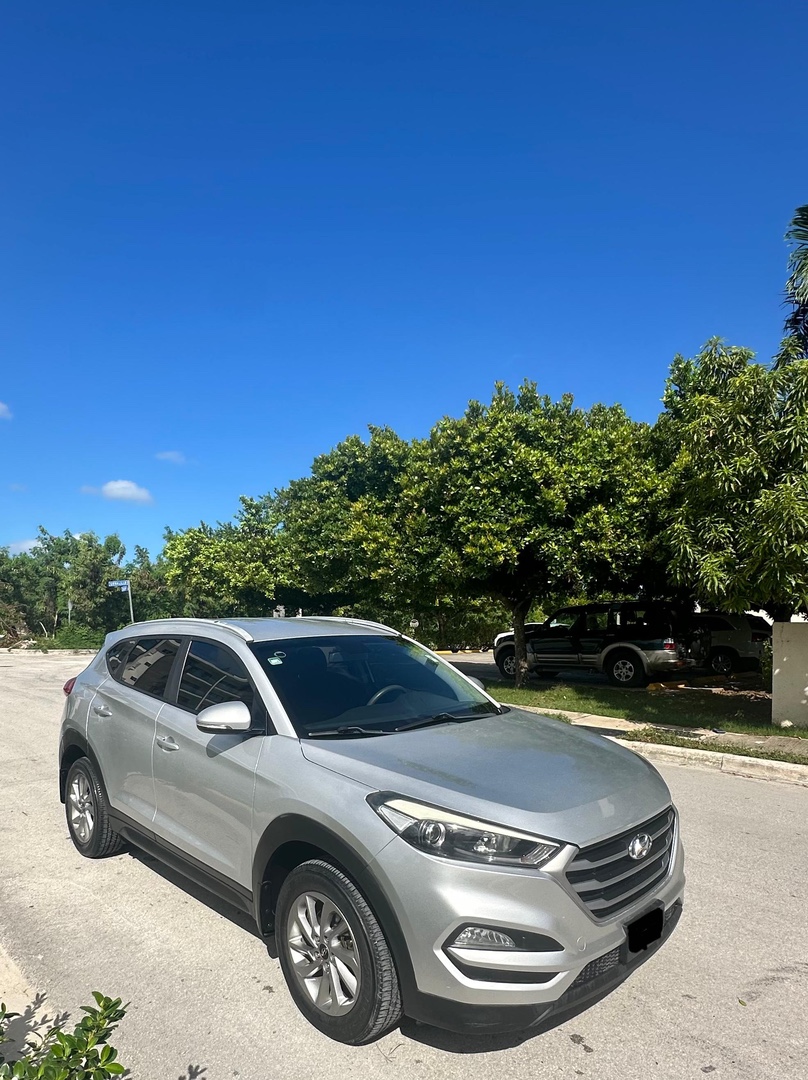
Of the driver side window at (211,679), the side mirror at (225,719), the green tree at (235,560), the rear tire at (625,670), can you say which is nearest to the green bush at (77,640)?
the green tree at (235,560)

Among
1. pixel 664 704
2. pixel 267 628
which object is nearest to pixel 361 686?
pixel 267 628

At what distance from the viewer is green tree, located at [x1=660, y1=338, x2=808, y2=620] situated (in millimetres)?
8367

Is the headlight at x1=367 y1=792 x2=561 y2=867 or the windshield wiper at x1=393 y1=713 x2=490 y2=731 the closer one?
the headlight at x1=367 y1=792 x2=561 y2=867

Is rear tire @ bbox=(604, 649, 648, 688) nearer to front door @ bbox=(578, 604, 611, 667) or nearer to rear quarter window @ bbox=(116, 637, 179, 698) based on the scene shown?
front door @ bbox=(578, 604, 611, 667)

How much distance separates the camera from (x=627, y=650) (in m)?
14.9

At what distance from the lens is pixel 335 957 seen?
294 centimetres

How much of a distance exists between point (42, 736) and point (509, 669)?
1024 cm

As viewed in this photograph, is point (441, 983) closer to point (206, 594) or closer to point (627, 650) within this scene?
point (627, 650)

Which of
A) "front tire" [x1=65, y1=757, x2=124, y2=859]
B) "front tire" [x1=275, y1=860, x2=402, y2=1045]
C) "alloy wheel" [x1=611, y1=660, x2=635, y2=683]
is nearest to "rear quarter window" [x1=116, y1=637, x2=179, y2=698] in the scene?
"front tire" [x1=65, y1=757, x2=124, y2=859]

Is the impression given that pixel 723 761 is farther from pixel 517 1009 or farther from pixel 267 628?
pixel 517 1009

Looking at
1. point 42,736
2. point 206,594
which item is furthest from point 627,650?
point 206,594

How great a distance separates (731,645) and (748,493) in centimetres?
813

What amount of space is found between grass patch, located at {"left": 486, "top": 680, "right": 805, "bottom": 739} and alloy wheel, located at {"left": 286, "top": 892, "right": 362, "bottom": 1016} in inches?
323

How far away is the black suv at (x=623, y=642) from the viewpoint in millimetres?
14523
